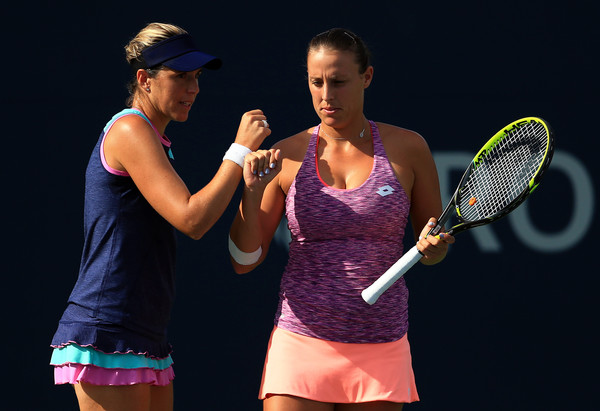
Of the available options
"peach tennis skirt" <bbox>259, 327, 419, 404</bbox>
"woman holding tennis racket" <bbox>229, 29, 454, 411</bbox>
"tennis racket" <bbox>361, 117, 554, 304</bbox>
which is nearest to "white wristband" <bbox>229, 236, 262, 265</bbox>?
"woman holding tennis racket" <bbox>229, 29, 454, 411</bbox>

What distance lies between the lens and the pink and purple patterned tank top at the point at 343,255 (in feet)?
8.61

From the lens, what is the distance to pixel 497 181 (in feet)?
8.91

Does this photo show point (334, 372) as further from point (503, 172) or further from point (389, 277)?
point (503, 172)

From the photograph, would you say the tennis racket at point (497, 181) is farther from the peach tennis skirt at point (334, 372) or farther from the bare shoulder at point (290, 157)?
the bare shoulder at point (290, 157)

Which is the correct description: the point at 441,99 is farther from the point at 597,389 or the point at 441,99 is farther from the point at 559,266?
the point at 597,389

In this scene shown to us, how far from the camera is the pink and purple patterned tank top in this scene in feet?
8.61

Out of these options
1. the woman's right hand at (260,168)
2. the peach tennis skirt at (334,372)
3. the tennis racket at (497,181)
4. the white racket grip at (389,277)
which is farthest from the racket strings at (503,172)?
the woman's right hand at (260,168)

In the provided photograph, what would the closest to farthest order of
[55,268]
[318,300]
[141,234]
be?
[141,234] < [318,300] < [55,268]

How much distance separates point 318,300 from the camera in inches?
103

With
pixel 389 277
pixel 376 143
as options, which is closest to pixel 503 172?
pixel 376 143

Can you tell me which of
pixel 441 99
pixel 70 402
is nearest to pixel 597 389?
pixel 441 99

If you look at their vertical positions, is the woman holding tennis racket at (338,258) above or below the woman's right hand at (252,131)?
below

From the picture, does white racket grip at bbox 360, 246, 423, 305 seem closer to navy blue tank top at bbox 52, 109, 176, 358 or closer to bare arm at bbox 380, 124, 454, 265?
bare arm at bbox 380, 124, 454, 265

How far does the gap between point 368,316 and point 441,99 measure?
173cm
